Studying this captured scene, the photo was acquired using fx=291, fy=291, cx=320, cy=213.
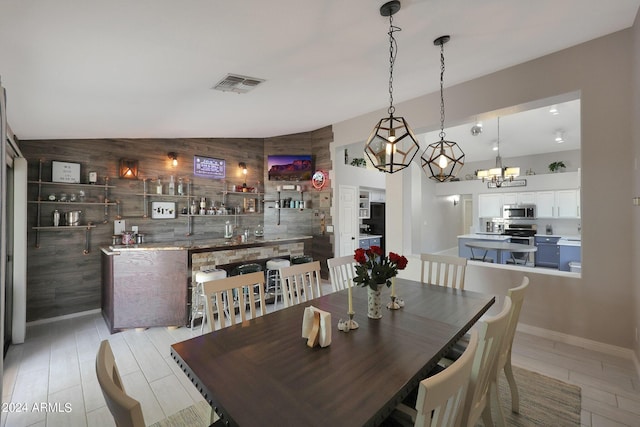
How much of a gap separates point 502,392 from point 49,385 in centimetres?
377

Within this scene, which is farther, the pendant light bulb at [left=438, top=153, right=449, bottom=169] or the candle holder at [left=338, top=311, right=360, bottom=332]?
the pendant light bulb at [left=438, top=153, right=449, bottom=169]

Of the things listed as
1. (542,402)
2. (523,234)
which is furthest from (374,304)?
(523,234)

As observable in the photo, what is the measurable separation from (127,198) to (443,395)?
4.94 metres

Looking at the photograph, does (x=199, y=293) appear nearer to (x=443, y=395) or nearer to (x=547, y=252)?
(x=443, y=395)

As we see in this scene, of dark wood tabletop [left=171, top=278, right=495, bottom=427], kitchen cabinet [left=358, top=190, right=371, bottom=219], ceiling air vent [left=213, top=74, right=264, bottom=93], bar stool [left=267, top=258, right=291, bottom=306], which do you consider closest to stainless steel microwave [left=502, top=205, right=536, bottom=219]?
kitchen cabinet [left=358, top=190, right=371, bottom=219]

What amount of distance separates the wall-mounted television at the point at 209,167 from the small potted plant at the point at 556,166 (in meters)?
8.04

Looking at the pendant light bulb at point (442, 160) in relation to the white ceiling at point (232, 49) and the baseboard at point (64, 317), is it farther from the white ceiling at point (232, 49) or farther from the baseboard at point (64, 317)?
the baseboard at point (64, 317)

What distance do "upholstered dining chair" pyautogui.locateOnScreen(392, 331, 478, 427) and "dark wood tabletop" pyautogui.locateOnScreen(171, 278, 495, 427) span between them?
0.80ft

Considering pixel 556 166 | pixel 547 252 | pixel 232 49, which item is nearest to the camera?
pixel 232 49

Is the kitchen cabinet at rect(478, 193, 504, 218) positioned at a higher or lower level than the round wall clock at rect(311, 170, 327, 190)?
lower

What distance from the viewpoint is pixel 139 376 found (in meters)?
2.63

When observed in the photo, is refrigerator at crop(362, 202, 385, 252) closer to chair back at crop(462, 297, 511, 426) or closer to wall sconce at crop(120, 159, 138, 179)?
wall sconce at crop(120, 159, 138, 179)

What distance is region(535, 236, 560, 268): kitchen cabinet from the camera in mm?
6940

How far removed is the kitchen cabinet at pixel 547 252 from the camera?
22.8ft
